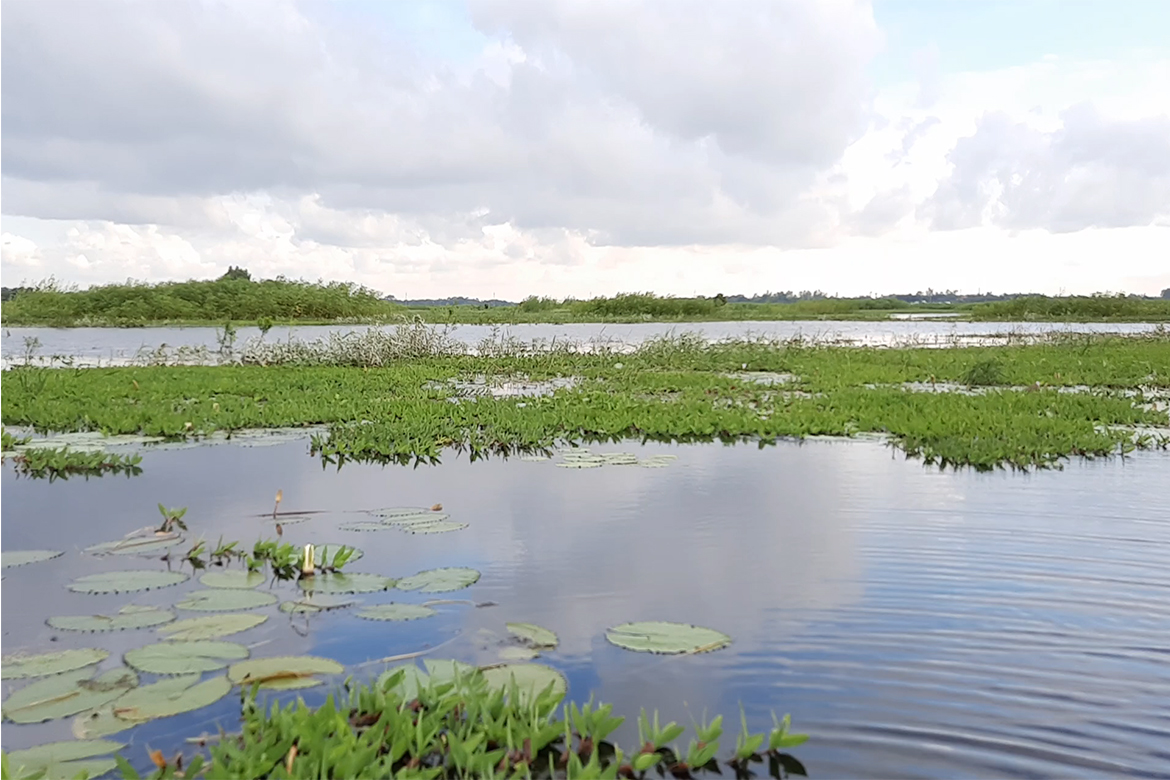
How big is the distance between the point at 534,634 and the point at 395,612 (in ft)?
2.27

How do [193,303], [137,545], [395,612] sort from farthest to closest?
[193,303]
[137,545]
[395,612]

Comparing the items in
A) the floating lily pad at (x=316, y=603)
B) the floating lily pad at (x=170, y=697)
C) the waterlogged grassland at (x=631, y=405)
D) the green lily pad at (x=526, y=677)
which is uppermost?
the waterlogged grassland at (x=631, y=405)

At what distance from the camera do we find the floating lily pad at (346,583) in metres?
4.37

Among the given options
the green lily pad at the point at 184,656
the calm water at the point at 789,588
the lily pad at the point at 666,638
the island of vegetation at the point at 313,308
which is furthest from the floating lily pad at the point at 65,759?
the island of vegetation at the point at 313,308

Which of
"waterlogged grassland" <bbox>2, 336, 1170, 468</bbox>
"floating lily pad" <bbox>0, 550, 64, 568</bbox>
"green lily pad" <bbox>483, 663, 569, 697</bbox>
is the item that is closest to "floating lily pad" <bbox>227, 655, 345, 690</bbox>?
"green lily pad" <bbox>483, 663, 569, 697</bbox>

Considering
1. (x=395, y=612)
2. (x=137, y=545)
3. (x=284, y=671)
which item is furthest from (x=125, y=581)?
(x=284, y=671)

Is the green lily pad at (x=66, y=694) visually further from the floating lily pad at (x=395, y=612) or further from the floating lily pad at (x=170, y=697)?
the floating lily pad at (x=395, y=612)

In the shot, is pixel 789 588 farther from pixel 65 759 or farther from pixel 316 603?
pixel 65 759

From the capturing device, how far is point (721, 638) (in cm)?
375

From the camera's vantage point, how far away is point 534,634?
3.79 metres

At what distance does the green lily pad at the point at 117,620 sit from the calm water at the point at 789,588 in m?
0.08

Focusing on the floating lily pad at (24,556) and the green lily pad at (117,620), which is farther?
the floating lily pad at (24,556)

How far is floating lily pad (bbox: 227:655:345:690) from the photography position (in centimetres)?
328

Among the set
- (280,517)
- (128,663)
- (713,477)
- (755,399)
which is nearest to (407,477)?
(280,517)
